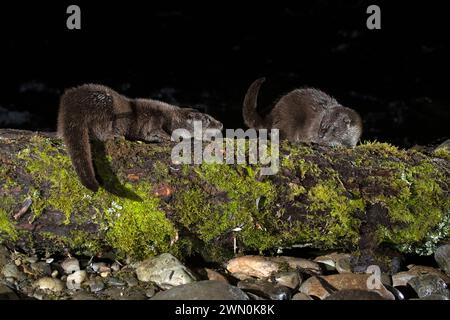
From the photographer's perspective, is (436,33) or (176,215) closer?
(176,215)

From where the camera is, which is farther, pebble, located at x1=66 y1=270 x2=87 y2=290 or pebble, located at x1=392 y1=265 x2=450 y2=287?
pebble, located at x1=392 y1=265 x2=450 y2=287

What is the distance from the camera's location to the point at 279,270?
163 inches

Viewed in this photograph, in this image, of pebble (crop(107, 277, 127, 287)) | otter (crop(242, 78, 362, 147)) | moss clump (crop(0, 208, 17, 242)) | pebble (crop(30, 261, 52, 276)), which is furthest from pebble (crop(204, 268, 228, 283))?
otter (crop(242, 78, 362, 147))

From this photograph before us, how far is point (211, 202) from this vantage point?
402 cm

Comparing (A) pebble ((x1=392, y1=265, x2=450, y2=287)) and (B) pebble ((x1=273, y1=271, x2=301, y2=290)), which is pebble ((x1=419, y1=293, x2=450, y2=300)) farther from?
(B) pebble ((x1=273, y1=271, x2=301, y2=290))

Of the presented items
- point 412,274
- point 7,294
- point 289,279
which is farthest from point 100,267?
point 412,274

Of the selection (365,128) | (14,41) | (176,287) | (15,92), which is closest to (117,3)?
(14,41)

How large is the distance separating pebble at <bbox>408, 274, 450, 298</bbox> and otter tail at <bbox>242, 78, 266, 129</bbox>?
2.64 metres

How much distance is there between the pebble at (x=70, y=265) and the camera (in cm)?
398

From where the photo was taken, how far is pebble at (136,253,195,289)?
12.4ft

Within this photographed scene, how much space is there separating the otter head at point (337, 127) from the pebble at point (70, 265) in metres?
3.00

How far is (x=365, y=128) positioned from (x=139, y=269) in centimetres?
505

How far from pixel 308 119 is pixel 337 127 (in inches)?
12.6

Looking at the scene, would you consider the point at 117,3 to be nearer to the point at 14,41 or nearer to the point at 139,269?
the point at 14,41
